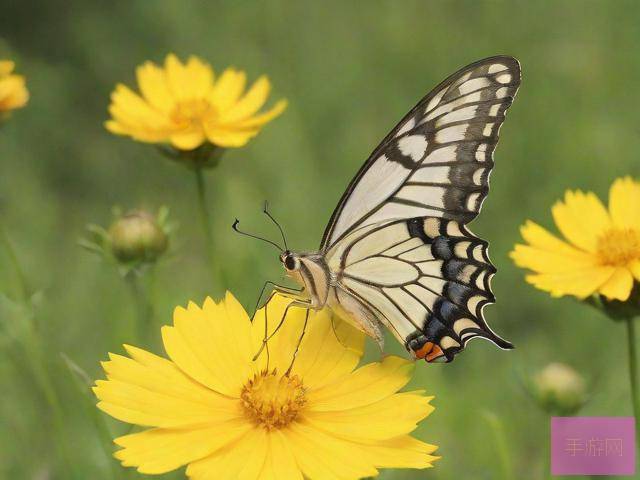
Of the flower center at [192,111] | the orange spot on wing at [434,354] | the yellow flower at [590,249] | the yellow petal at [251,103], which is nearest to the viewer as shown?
the orange spot on wing at [434,354]

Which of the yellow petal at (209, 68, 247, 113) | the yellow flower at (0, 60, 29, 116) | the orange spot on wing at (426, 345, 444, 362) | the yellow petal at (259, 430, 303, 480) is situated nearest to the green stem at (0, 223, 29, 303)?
the yellow flower at (0, 60, 29, 116)

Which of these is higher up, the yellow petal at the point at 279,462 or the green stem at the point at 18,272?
the green stem at the point at 18,272

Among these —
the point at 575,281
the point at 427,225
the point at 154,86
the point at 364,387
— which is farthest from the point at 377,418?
the point at 154,86

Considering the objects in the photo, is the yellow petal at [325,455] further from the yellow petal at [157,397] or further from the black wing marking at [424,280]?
the black wing marking at [424,280]

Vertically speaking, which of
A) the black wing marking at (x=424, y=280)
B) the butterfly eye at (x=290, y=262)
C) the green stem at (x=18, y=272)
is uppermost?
the black wing marking at (x=424, y=280)

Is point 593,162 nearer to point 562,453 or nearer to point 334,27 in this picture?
point 334,27

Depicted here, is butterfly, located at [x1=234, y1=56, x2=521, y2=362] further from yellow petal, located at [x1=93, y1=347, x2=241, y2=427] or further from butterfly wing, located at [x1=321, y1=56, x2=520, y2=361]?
yellow petal, located at [x1=93, y1=347, x2=241, y2=427]

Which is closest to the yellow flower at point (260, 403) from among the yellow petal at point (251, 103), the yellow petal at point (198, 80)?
the yellow petal at point (251, 103)

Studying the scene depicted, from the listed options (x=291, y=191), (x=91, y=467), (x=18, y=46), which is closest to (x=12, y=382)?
(x=91, y=467)
